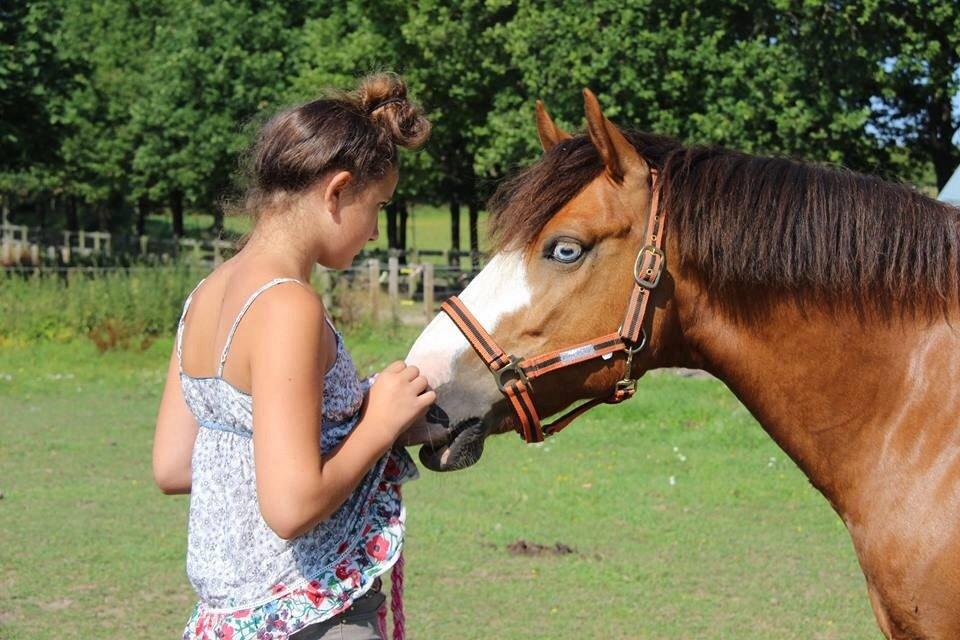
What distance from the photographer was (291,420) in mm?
1807

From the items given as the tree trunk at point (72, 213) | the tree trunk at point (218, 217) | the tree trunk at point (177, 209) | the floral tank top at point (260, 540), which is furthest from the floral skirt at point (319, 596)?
the tree trunk at point (72, 213)

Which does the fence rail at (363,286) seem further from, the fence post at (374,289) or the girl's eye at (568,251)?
the girl's eye at (568,251)

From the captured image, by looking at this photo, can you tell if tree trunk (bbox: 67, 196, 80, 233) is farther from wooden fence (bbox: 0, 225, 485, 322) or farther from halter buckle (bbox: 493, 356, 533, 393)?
halter buckle (bbox: 493, 356, 533, 393)

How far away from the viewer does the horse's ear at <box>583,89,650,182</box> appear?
237cm

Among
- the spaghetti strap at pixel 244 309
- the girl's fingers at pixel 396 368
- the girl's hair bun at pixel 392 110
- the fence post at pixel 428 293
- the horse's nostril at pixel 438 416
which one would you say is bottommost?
the fence post at pixel 428 293

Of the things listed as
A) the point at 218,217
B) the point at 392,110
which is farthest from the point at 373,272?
the point at 392,110

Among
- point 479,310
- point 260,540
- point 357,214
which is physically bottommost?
point 260,540

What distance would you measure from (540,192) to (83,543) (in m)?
5.07

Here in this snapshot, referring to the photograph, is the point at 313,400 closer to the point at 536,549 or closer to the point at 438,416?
the point at 438,416

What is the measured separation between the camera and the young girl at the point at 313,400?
1914 mm

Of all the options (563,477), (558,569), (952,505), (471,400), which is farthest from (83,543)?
(952,505)

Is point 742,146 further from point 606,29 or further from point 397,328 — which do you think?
point 397,328

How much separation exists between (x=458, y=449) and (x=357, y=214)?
0.60 m

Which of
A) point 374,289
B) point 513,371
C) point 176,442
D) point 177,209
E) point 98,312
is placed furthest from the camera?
point 177,209
